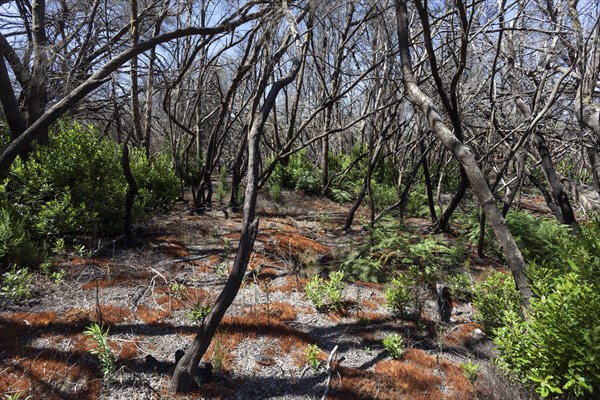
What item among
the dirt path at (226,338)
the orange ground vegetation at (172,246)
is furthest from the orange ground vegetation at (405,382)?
the orange ground vegetation at (172,246)

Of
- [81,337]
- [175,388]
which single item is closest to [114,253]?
[81,337]

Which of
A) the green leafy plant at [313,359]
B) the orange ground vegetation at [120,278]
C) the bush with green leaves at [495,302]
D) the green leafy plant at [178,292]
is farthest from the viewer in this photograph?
the orange ground vegetation at [120,278]

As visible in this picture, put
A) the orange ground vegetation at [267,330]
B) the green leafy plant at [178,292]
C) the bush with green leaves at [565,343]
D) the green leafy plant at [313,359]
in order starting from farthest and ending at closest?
the green leafy plant at [178,292]
the orange ground vegetation at [267,330]
the green leafy plant at [313,359]
the bush with green leaves at [565,343]

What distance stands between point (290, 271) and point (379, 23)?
18.7 ft

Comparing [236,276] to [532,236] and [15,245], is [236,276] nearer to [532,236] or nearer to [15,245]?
[15,245]

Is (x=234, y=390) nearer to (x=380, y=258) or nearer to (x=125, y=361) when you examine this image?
(x=125, y=361)

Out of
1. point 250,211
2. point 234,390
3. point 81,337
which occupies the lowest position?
point 234,390

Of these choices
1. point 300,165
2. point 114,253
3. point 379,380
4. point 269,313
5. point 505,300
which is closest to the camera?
point 379,380

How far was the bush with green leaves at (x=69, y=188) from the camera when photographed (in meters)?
5.01

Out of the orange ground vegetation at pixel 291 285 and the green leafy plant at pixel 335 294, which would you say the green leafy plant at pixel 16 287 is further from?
the green leafy plant at pixel 335 294

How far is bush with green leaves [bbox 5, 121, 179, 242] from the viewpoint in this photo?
501cm

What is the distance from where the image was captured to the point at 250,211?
229 centimetres

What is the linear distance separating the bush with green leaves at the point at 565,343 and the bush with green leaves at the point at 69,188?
5.75 metres

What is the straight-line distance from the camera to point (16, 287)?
12.2 feet
